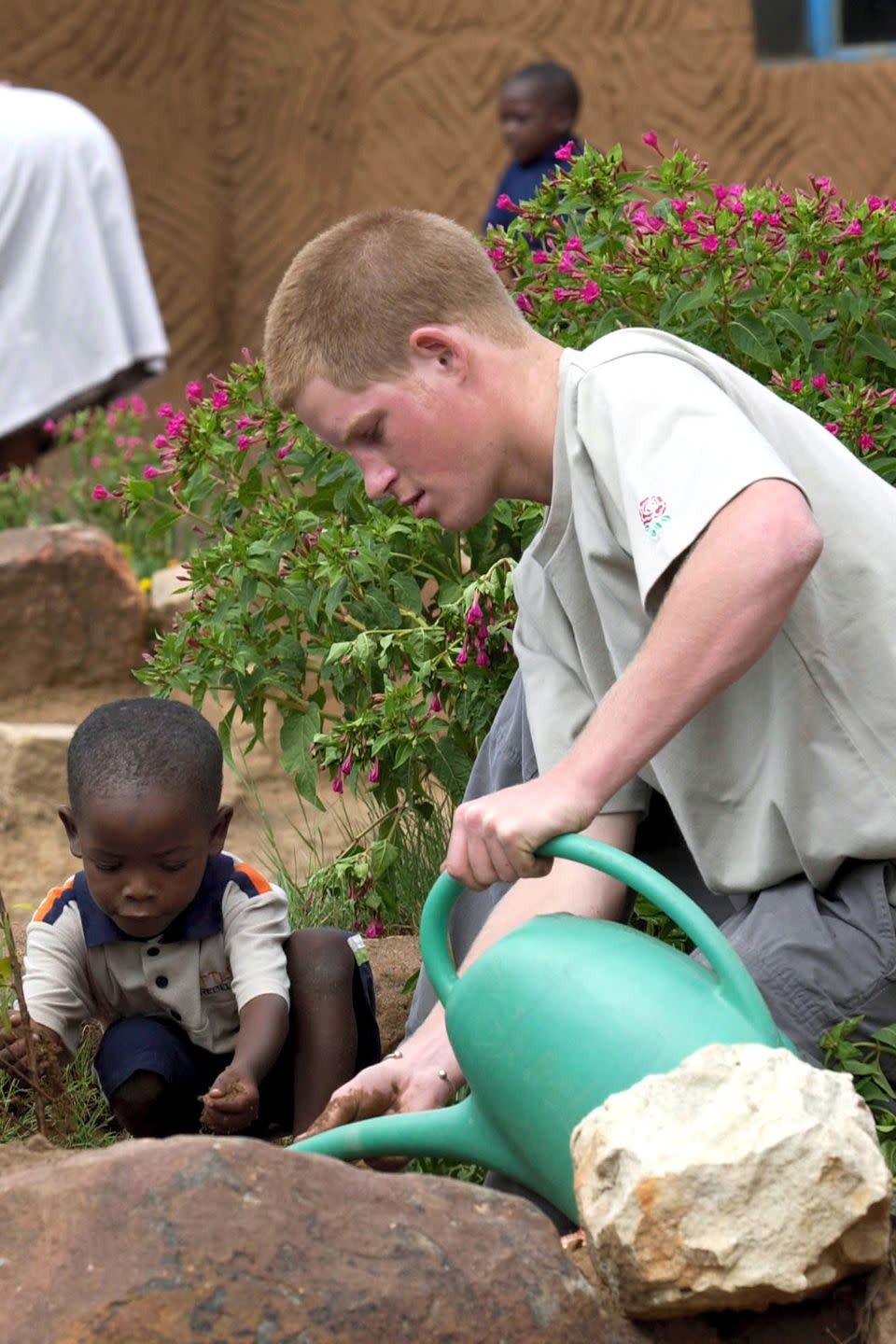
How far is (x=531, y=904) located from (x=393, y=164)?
6.47m

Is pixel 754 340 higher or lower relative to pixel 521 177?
higher

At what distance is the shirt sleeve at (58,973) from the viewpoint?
8.64 feet

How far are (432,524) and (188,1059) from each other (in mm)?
1113

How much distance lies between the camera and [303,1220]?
165cm

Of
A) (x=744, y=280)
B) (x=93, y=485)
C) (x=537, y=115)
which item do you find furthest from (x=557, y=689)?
(x=537, y=115)

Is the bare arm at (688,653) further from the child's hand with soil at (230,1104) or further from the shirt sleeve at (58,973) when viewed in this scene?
the shirt sleeve at (58,973)

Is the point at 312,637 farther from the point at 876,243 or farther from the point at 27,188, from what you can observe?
the point at 27,188

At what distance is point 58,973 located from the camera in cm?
264

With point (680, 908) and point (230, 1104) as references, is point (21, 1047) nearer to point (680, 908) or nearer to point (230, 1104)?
point (230, 1104)

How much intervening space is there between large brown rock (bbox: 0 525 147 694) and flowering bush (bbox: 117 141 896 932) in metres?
2.23

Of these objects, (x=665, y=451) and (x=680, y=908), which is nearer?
(x=680, y=908)

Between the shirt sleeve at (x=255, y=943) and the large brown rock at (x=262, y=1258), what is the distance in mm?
884

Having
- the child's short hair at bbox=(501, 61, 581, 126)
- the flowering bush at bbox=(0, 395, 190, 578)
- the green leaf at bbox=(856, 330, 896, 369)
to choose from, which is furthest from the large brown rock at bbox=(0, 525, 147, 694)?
A: the green leaf at bbox=(856, 330, 896, 369)

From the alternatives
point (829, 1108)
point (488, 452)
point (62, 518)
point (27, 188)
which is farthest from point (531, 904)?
point (27, 188)
